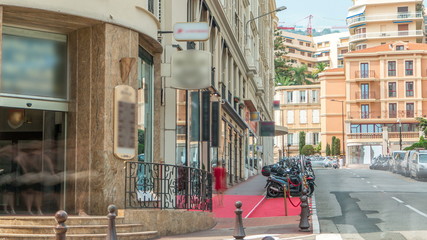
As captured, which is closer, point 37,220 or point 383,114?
point 37,220

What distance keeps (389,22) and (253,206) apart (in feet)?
328

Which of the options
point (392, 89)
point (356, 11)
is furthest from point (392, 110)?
point (356, 11)

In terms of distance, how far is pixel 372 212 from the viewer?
753 inches

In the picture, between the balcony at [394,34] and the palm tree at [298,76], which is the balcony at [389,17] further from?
the palm tree at [298,76]

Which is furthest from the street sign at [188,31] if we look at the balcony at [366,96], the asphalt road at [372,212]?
the balcony at [366,96]

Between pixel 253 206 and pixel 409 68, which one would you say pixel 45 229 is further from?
pixel 409 68

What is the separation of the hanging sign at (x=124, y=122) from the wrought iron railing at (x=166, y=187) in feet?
1.01

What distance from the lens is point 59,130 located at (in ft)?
44.2

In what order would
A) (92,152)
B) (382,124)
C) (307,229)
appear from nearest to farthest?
1. (92,152)
2. (307,229)
3. (382,124)

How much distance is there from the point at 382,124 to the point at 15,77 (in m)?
83.6

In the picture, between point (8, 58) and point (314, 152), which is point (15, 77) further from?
point (314, 152)

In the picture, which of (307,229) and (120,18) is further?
(307,229)

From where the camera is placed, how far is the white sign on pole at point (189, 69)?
1662 centimetres

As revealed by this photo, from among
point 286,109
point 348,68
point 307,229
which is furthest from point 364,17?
point 307,229
